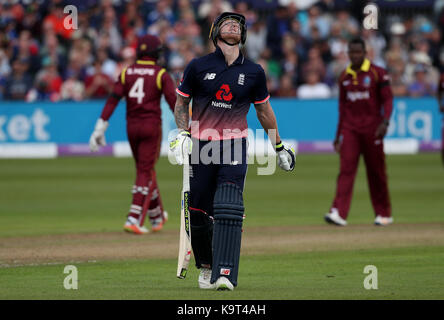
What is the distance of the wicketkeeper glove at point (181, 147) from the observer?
881cm

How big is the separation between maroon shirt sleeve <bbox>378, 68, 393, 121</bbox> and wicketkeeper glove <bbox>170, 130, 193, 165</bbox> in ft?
19.5

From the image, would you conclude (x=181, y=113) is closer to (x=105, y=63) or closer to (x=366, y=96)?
(x=366, y=96)

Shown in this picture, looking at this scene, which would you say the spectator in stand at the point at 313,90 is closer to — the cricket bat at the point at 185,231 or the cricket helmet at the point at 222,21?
the cricket helmet at the point at 222,21

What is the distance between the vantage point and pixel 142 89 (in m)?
13.7

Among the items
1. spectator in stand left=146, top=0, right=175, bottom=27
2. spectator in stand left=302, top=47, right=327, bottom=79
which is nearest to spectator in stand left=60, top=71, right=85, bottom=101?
spectator in stand left=146, top=0, right=175, bottom=27

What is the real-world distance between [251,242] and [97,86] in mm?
14761

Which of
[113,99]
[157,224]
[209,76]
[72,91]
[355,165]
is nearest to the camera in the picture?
[209,76]

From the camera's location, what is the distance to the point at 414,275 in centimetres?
973

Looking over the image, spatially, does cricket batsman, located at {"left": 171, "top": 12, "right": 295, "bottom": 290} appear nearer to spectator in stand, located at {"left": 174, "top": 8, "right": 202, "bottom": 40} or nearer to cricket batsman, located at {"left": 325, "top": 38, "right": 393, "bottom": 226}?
cricket batsman, located at {"left": 325, "top": 38, "right": 393, "bottom": 226}

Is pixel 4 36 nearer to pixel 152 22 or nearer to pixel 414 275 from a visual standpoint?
pixel 152 22

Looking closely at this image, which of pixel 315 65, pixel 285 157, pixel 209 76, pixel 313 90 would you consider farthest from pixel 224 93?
pixel 315 65

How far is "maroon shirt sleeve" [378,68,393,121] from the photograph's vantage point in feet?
46.8

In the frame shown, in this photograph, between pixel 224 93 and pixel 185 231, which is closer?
pixel 224 93
